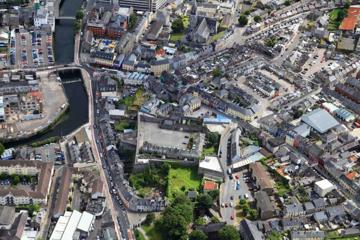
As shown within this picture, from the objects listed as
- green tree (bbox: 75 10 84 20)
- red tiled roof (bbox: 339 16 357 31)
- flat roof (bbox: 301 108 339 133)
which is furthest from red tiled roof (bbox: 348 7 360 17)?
green tree (bbox: 75 10 84 20)

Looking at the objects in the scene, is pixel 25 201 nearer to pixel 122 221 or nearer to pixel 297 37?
pixel 122 221

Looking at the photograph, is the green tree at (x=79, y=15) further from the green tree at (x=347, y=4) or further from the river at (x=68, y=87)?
the green tree at (x=347, y=4)

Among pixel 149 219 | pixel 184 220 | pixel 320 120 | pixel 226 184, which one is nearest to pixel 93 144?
pixel 149 219

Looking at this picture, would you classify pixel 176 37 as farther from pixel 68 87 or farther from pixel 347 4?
pixel 347 4

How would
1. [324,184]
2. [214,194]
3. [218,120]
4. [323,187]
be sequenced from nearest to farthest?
[214,194]
[323,187]
[324,184]
[218,120]

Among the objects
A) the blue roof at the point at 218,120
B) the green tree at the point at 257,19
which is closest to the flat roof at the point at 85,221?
the blue roof at the point at 218,120
